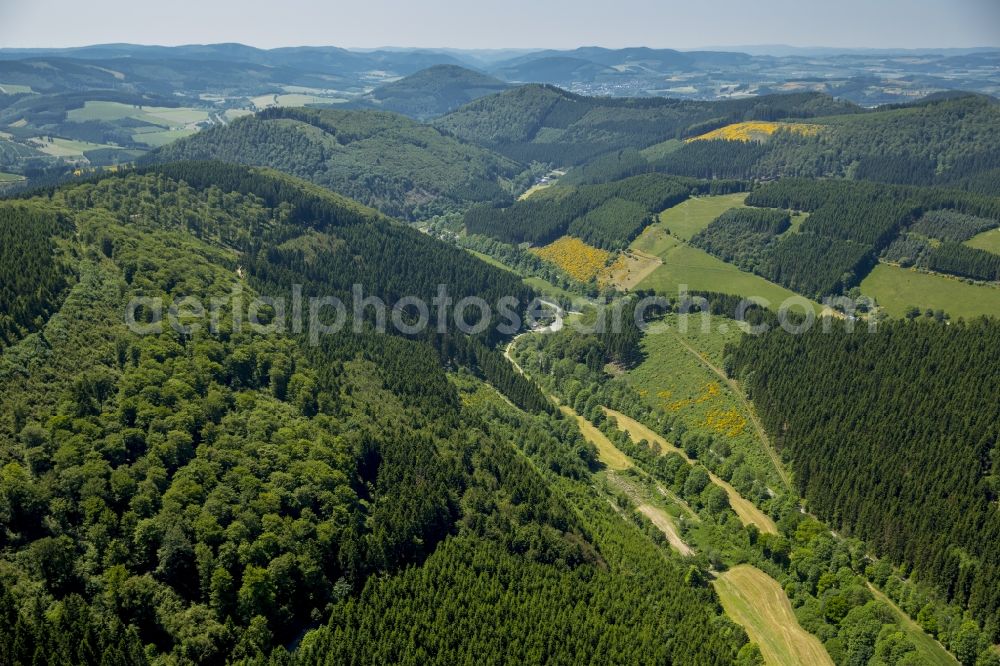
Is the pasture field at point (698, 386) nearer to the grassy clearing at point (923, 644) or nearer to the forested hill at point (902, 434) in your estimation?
the forested hill at point (902, 434)

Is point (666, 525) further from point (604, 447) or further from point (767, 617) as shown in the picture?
point (604, 447)

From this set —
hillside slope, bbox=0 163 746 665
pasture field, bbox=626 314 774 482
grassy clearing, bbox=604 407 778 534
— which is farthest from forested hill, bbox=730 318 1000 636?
hillside slope, bbox=0 163 746 665

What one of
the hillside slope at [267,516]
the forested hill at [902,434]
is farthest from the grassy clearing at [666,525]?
the forested hill at [902,434]

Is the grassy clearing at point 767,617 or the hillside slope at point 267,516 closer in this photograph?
the hillside slope at point 267,516

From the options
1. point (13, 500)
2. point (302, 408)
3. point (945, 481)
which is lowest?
point (945, 481)

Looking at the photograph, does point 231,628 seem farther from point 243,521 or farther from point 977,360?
point 977,360

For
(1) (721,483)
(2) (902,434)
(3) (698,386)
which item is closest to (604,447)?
(1) (721,483)

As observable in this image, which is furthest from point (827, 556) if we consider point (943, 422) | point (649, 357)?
point (649, 357)
